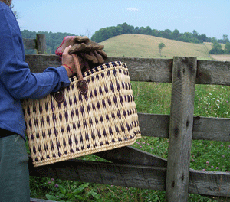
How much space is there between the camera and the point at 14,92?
1.46 m

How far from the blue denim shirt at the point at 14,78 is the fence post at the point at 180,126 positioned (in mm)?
1007

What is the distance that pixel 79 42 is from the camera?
72.6 inches

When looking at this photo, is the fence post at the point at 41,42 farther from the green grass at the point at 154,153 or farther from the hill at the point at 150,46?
the hill at the point at 150,46

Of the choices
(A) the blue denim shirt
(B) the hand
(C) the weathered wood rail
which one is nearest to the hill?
(C) the weathered wood rail

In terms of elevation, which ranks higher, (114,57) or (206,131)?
(114,57)

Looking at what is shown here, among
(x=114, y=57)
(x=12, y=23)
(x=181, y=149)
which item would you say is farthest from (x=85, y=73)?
(x=181, y=149)

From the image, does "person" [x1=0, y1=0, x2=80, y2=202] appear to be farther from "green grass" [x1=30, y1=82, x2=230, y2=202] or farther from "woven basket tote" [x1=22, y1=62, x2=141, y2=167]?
"green grass" [x1=30, y1=82, x2=230, y2=202]

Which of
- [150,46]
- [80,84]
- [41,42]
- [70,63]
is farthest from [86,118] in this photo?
[150,46]

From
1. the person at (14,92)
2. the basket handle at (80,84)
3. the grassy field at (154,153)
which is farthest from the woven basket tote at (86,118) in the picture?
the grassy field at (154,153)

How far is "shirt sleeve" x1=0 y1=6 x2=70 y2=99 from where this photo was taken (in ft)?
4.42

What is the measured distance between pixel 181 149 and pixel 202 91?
4670 millimetres

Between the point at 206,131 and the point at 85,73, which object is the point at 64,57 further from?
the point at 206,131

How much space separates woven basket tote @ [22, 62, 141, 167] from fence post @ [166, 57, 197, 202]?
1.71ft

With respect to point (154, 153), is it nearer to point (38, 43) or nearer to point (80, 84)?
point (80, 84)
